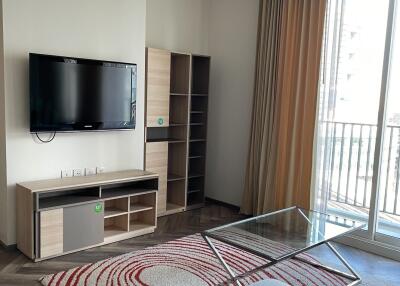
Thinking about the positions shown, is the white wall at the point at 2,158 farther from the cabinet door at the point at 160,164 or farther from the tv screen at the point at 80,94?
the cabinet door at the point at 160,164

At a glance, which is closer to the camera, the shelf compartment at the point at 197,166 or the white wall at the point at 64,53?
the white wall at the point at 64,53

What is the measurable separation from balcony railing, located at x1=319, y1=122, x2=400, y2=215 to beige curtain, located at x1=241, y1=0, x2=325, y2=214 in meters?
0.28

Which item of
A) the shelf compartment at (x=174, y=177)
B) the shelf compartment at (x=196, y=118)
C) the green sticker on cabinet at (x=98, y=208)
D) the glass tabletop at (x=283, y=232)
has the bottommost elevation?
the green sticker on cabinet at (x=98, y=208)

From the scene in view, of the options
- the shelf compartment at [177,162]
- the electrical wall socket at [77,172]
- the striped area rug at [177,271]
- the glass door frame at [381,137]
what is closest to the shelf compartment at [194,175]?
the shelf compartment at [177,162]

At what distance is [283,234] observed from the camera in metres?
3.05

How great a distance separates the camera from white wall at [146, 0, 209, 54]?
473cm

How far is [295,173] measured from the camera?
13.9ft

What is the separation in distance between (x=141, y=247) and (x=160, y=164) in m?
1.17

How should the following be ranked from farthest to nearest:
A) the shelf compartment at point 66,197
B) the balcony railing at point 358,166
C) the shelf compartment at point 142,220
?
the balcony railing at point 358,166 < the shelf compartment at point 142,220 < the shelf compartment at point 66,197

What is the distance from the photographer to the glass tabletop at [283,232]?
269cm

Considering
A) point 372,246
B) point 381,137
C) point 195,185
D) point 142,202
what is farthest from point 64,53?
point 372,246

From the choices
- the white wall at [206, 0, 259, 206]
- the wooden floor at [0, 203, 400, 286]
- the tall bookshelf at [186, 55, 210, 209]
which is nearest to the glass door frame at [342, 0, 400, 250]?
the wooden floor at [0, 203, 400, 286]

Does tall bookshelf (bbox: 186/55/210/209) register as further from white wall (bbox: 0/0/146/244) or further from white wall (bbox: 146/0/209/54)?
white wall (bbox: 0/0/146/244)

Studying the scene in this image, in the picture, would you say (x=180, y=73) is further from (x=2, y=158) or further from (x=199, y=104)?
(x=2, y=158)
